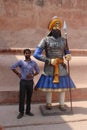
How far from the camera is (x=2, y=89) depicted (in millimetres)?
6312

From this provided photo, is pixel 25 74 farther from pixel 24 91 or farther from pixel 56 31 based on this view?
pixel 56 31

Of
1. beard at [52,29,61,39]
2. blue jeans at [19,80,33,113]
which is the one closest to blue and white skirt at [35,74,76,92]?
blue jeans at [19,80,33,113]

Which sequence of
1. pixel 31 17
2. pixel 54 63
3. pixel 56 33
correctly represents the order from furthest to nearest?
1. pixel 31 17
2. pixel 56 33
3. pixel 54 63

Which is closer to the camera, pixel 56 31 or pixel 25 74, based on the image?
pixel 25 74

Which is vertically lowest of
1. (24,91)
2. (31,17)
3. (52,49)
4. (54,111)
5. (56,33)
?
(54,111)

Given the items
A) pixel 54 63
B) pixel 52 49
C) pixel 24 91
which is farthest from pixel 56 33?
pixel 24 91

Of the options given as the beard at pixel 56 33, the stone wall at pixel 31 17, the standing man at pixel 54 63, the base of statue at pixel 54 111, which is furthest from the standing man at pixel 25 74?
the stone wall at pixel 31 17

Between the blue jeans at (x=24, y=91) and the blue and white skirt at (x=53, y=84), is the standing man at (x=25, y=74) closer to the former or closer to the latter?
the blue jeans at (x=24, y=91)

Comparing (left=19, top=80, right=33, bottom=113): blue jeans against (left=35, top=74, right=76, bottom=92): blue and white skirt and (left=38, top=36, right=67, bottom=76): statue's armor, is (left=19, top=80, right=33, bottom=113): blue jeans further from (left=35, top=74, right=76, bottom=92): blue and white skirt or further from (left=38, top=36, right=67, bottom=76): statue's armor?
(left=38, top=36, right=67, bottom=76): statue's armor

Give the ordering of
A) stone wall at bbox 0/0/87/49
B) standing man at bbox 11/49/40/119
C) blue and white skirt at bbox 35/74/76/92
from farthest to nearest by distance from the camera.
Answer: stone wall at bbox 0/0/87/49 → blue and white skirt at bbox 35/74/76/92 → standing man at bbox 11/49/40/119

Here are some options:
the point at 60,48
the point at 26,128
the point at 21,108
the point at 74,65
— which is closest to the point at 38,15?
the point at 74,65

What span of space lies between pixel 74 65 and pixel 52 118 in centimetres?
149

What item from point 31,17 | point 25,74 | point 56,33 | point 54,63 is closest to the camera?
point 25,74

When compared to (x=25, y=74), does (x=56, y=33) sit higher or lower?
higher
